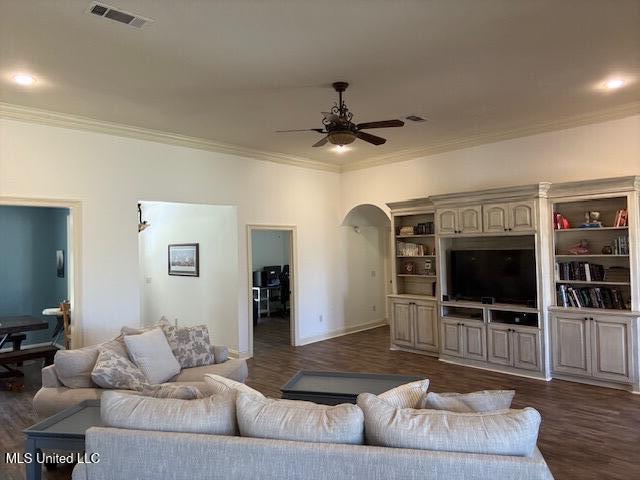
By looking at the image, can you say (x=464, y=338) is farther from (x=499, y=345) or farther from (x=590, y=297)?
(x=590, y=297)

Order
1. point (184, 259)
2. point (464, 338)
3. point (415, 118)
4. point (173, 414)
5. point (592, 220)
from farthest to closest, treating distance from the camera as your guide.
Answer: point (184, 259) < point (464, 338) < point (415, 118) < point (592, 220) < point (173, 414)

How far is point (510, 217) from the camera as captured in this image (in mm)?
5445

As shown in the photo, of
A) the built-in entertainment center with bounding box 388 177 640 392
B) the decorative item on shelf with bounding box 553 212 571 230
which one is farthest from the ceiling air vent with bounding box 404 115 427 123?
the decorative item on shelf with bounding box 553 212 571 230

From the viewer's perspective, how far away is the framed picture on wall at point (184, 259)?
7.26 meters

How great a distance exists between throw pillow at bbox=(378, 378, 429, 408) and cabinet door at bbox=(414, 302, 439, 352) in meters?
4.34

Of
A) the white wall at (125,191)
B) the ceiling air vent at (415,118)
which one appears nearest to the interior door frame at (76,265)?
the white wall at (125,191)

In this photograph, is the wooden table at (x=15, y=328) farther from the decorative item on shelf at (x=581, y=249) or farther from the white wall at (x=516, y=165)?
the decorative item on shelf at (x=581, y=249)

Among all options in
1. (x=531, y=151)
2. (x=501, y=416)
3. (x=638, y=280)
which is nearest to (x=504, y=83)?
(x=531, y=151)

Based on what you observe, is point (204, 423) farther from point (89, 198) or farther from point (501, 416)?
point (89, 198)

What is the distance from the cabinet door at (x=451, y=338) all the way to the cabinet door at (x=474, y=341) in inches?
2.9

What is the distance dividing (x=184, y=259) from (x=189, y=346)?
359cm

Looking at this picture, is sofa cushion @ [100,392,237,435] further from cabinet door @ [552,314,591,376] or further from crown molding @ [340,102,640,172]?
crown molding @ [340,102,640,172]

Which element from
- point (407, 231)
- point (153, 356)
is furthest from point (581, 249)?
point (153, 356)

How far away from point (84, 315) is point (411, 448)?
4535 millimetres
